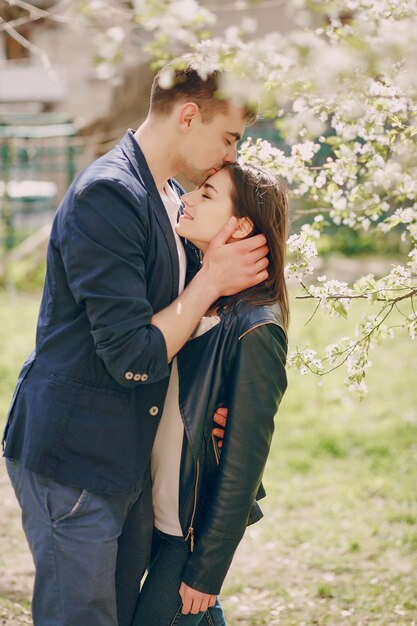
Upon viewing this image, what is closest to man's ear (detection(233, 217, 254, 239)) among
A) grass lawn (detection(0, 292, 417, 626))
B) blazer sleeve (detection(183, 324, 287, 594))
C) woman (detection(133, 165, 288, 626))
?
woman (detection(133, 165, 288, 626))

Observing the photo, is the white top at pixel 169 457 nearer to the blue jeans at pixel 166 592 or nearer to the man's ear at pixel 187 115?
the blue jeans at pixel 166 592

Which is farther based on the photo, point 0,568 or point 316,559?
point 316,559

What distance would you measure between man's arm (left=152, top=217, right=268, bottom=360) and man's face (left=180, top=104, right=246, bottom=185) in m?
0.19

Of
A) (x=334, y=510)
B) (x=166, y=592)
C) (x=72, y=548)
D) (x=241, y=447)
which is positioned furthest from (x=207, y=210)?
(x=334, y=510)

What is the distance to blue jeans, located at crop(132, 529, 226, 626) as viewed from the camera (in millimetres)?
2666

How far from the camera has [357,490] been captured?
5676mm

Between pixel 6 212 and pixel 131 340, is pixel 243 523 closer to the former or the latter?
pixel 131 340

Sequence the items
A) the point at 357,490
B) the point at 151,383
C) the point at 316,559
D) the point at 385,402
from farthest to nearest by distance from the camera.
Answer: the point at 385,402, the point at 357,490, the point at 316,559, the point at 151,383

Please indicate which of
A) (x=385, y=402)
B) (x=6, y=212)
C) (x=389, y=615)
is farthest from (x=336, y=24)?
(x=6, y=212)

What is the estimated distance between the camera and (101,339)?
7.74ft

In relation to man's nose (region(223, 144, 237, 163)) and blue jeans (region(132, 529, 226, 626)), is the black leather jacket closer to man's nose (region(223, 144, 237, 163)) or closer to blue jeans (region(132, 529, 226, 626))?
blue jeans (region(132, 529, 226, 626))

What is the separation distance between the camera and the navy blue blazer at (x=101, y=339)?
2354 mm

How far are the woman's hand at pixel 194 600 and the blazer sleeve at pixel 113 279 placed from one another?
63 centimetres

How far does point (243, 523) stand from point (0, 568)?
91.9 inches
